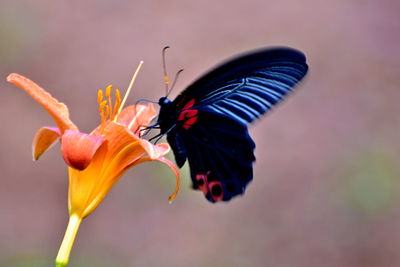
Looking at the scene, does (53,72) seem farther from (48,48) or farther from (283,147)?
(283,147)

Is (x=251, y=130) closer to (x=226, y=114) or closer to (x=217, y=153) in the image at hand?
(x=217, y=153)

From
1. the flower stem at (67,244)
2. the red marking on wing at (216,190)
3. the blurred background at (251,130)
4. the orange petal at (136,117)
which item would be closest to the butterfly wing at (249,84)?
the orange petal at (136,117)

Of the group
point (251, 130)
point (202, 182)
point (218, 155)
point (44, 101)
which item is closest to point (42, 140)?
point (44, 101)

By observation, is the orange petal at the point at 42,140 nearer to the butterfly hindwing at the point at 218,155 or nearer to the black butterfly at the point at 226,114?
the black butterfly at the point at 226,114

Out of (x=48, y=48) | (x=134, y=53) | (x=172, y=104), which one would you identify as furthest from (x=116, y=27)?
(x=172, y=104)

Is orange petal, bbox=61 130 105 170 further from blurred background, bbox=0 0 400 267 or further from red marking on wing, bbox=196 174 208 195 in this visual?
blurred background, bbox=0 0 400 267
